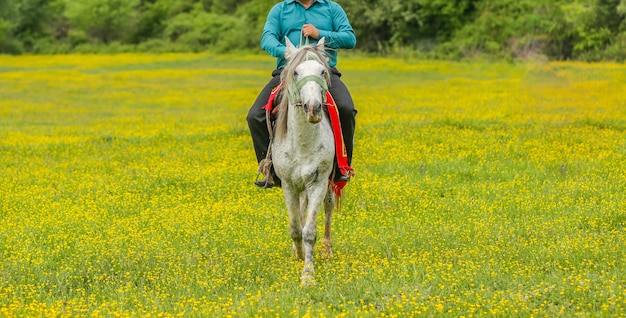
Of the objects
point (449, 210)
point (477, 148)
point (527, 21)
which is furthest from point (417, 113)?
point (527, 21)

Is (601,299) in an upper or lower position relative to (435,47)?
upper

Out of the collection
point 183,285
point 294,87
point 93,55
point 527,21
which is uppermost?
point 294,87

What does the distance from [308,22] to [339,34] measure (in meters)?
0.38

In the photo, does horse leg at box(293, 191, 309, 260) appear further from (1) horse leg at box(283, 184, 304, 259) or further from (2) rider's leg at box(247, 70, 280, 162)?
(2) rider's leg at box(247, 70, 280, 162)

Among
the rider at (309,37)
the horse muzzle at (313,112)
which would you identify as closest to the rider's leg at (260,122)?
the rider at (309,37)

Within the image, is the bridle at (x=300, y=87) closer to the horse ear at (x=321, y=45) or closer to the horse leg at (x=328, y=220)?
the horse ear at (x=321, y=45)

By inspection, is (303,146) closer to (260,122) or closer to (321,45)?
(260,122)

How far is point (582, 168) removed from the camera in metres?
14.6

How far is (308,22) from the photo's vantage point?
9367mm

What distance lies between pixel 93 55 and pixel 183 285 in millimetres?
63664

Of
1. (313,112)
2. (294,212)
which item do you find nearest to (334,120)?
(294,212)

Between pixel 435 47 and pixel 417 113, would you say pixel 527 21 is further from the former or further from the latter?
pixel 417 113

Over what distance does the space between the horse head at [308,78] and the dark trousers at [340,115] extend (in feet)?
2.57

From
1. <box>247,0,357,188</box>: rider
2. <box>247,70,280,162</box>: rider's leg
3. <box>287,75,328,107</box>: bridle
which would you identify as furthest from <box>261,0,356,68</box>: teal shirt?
<box>287,75,328,107</box>: bridle
